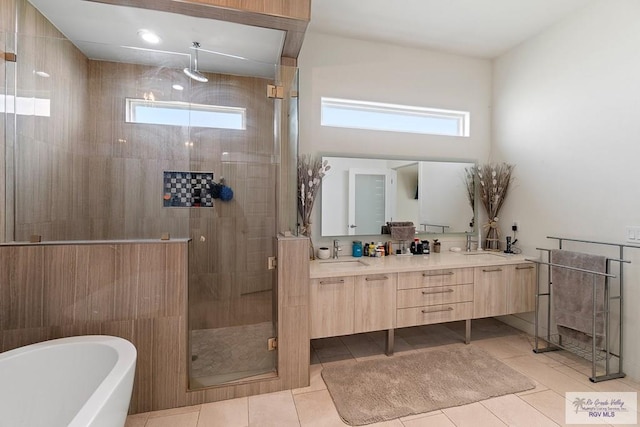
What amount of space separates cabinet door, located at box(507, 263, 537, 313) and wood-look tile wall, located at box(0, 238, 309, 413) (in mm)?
2411

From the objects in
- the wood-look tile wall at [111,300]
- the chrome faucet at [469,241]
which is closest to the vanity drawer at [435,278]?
the chrome faucet at [469,241]

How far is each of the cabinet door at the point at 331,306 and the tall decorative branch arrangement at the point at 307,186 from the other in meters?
0.61

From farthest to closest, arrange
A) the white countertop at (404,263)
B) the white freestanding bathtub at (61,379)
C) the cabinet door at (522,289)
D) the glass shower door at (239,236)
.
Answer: the cabinet door at (522,289), the white countertop at (404,263), the glass shower door at (239,236), the white freestanding bathtub at (61,379)

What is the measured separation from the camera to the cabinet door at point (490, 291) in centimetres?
267

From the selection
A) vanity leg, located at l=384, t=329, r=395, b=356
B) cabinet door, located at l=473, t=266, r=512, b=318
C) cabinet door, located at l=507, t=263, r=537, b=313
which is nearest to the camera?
vanity leg, located at l=384, t=329, r=395, b=356

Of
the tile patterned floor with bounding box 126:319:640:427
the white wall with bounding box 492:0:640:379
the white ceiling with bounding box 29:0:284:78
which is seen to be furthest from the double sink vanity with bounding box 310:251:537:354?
the white ceiling with bounding box 29:0:284:78

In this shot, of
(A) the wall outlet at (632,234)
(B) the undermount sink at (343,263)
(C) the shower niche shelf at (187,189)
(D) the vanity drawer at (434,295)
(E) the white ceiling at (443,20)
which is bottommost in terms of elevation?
(D) the vanity drawer at (434,295)

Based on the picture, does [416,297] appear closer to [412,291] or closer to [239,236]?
[412,291]

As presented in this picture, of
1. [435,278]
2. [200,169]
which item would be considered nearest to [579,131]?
[435,278]

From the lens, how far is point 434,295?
100 inches

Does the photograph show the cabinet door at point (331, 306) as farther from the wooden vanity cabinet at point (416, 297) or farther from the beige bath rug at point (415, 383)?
the beige bath rug at point (415, 383)

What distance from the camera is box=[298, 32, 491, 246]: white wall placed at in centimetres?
290

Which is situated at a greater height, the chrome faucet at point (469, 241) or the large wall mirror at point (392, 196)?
the large wall mirror at point (392, 196)

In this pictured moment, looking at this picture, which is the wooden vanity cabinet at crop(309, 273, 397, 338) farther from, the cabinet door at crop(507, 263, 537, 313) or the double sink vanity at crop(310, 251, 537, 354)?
the cabinet door at crop(507, 263, 537, 313)
